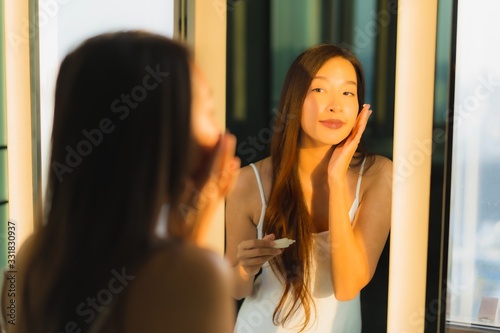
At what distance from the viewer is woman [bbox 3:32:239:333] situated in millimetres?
926

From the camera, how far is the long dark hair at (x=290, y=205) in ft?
5.68

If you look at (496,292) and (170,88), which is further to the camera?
(496,292)

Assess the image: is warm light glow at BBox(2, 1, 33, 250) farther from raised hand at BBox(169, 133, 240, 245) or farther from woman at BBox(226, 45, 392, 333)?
raised hand at BBox(169, 133, 240, 245)

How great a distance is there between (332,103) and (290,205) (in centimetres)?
30

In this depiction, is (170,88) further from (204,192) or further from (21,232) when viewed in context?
(21,232)

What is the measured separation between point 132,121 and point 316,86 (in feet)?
2.61

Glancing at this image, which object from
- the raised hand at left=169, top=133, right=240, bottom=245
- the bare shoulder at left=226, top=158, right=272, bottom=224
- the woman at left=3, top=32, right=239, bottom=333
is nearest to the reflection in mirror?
the bare shoulder at left=226, top=158, right=272, bottom=224

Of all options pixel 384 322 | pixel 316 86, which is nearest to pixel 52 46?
pixel 316 86

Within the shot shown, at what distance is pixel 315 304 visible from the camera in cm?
175

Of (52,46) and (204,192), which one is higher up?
(52,46)

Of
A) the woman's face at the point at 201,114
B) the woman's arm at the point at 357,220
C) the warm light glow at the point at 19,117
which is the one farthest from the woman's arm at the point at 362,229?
the warm light glow at the point at 19,117

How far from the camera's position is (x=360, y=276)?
66.6 inches

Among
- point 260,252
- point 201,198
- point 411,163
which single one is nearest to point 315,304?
point 260,252

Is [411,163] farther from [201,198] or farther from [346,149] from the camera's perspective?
[201,198]
